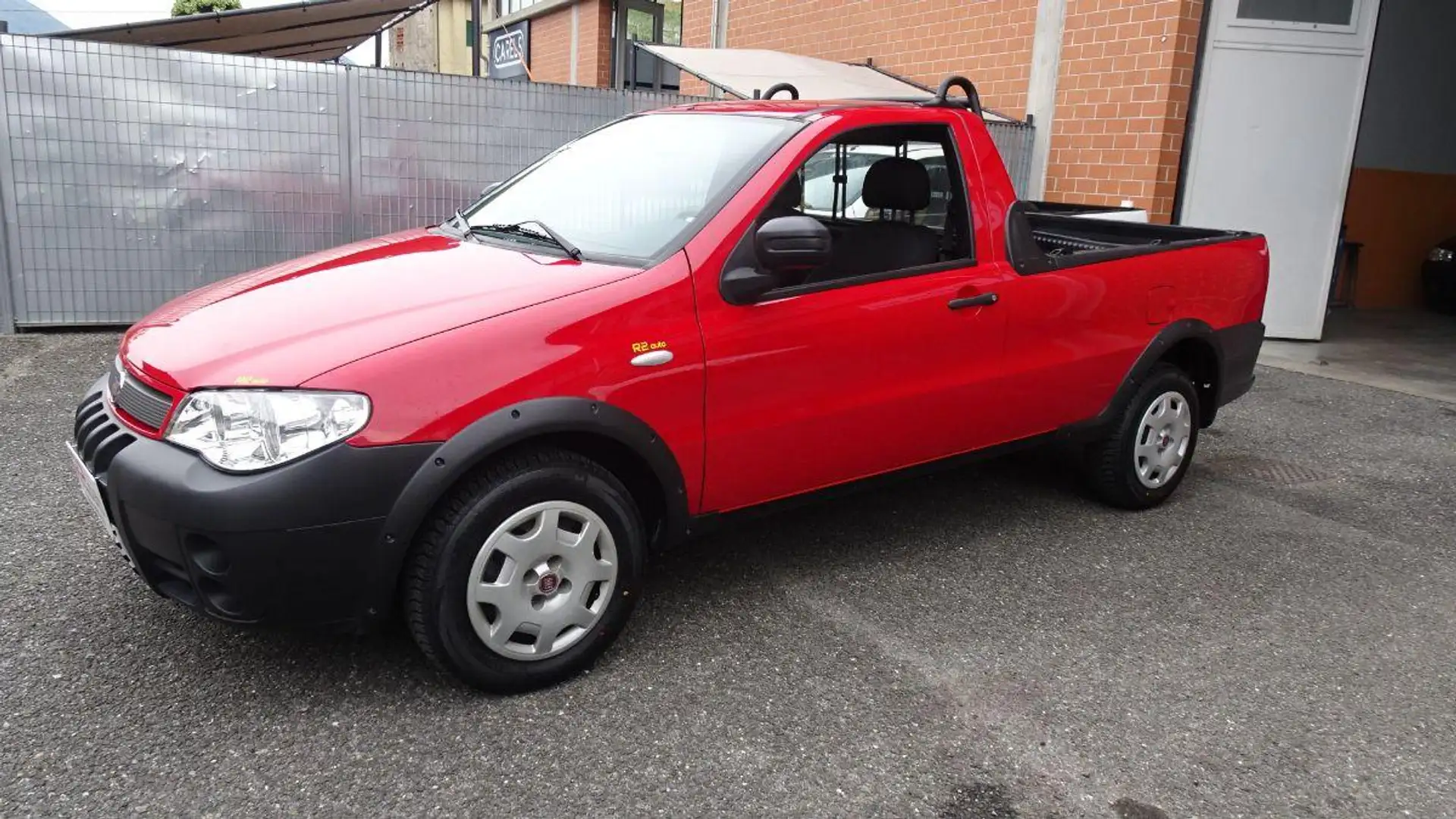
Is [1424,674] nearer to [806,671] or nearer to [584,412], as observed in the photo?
[806,671]

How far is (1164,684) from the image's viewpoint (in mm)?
3211

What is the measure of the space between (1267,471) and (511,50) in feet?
66.5

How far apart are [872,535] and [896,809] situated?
1801 mm

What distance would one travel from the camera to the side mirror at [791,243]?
3.11m

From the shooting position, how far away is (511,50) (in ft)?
74.1

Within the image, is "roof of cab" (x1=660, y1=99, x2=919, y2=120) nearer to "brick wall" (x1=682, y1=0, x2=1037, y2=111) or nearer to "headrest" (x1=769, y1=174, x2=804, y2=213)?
"headrest" (x1=769, y1=174, x2=804, y2=213)

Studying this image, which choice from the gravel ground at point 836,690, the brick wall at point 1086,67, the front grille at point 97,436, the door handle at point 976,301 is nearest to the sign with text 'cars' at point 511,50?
the brick wall at point 1086,67

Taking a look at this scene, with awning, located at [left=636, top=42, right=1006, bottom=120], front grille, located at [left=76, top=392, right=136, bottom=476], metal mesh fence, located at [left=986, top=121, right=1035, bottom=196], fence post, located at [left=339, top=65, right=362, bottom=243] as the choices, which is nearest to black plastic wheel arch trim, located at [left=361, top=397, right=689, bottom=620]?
front grille, located at [left=76, top=392, right=136, bottom=476]

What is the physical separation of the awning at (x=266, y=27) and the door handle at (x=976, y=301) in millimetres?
6367

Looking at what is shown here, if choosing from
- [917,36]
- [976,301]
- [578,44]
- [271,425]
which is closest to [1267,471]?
[976,301]

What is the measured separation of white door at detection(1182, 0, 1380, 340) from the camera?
8.61m

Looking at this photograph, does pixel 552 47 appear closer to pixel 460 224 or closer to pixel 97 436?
pixel 460 224

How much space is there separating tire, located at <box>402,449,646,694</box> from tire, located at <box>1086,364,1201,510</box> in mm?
2449

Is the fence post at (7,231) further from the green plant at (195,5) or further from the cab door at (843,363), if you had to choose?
the green plant at (195,5)
